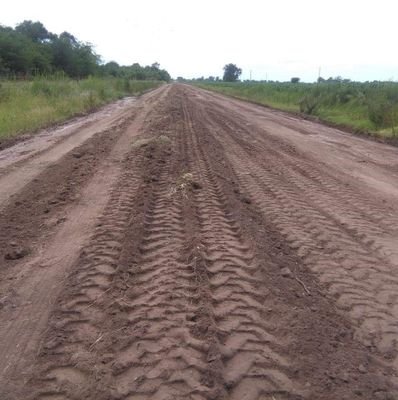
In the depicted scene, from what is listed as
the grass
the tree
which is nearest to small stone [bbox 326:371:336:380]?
Result: the grass

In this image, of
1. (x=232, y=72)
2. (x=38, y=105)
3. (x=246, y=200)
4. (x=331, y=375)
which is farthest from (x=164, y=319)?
(x=232, y=72)

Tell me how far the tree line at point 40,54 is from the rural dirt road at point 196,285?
119 ft

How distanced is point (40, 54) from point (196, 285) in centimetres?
5651

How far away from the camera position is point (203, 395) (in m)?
2.62

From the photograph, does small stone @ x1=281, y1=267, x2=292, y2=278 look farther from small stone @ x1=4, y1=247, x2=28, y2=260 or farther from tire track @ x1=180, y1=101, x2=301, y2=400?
small stone @ x1=4, y1=247, x2=28, y2=260

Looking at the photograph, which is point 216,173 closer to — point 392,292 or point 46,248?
point 46,248

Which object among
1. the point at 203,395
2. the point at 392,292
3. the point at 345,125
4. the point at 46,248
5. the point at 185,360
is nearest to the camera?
the point at 203,395

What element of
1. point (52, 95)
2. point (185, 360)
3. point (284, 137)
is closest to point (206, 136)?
point (284, 137)

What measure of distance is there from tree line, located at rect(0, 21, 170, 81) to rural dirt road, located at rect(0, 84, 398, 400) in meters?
36.2

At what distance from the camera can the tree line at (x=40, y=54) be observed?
153 feet

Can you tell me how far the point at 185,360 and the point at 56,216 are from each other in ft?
11.9

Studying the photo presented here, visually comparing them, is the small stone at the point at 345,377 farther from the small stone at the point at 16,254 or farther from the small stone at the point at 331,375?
the small stone at the point at 16,254

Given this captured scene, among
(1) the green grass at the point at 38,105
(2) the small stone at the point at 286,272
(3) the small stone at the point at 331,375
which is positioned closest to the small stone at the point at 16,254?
(2) the small stone at the point at 286,272

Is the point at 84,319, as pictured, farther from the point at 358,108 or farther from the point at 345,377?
the point at 358,108
